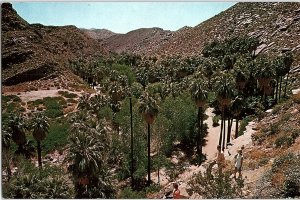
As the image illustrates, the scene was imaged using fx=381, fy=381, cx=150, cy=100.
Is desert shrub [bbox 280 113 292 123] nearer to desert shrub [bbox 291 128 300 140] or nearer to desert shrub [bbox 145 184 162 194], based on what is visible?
desert shrub [bbox 291 128 300 140]

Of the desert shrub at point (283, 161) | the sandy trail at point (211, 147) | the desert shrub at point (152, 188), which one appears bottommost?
the desert shrub at point (152, 188)

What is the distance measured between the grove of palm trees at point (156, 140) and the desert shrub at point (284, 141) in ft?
0.25

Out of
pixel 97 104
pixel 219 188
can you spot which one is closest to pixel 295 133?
pixel 219 188

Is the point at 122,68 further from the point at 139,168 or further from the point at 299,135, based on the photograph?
the point at 299,135

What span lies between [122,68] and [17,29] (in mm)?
30278

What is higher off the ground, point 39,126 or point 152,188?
point 39,126

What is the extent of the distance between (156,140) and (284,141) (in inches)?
1093

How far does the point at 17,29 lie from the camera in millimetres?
102625

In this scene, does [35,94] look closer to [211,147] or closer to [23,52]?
[23,52]

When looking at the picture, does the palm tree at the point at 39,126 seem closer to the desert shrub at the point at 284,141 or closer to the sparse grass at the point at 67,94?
the desert shrub at the point at 284,141

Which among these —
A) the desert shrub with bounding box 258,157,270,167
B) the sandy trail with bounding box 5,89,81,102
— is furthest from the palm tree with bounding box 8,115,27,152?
the sandy trail with bounding box 5,89,81,102

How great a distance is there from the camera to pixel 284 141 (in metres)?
27.4

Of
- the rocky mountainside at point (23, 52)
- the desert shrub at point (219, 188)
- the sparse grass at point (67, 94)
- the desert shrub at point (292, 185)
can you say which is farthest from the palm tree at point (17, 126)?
the rocky mountainside at point (23, 52)

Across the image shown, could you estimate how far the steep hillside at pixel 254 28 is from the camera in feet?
316
